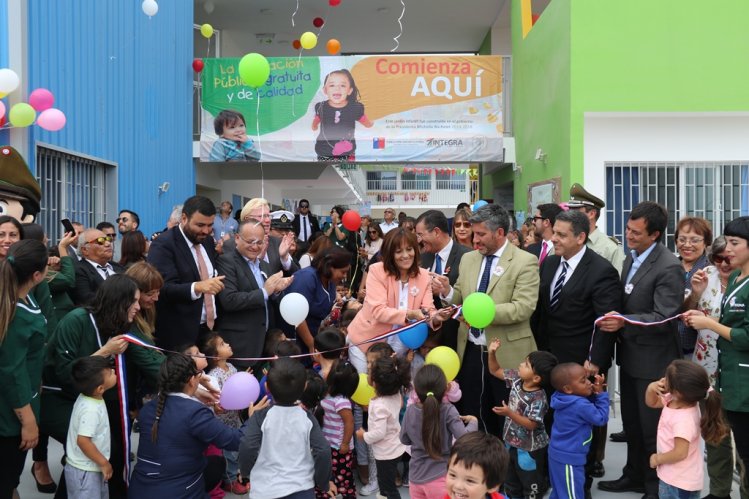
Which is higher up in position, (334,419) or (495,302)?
(495,302)

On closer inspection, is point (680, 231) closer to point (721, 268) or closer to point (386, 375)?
point (721, 268)

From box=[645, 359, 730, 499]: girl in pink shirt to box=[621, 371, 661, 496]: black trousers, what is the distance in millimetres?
538

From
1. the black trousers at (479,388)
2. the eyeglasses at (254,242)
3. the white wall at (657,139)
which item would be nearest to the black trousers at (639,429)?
the black trousers at (479,388)

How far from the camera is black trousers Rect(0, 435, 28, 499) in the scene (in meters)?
3.36

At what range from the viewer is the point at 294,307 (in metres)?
4.69

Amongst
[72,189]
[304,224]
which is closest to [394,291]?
[72,189]

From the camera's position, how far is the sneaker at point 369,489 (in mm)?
4543

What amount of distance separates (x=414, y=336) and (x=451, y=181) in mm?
48732

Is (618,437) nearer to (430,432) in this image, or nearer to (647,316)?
(647,316)

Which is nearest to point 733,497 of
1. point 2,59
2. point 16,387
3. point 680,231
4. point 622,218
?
point 680,231

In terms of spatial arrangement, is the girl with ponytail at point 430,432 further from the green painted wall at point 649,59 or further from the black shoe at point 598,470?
the green painted wall at point 649,59

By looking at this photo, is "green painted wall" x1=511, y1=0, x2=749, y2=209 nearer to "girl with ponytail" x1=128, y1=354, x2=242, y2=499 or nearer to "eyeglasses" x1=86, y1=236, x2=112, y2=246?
"eyeglasses" x1=86, y1=236, x2=112, y2=246

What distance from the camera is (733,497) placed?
4469mm

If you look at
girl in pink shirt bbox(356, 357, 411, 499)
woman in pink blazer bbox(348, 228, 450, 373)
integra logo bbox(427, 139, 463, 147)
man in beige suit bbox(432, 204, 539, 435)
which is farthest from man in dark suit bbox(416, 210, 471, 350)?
integra logo bbox(427, 139, 463, 147)
